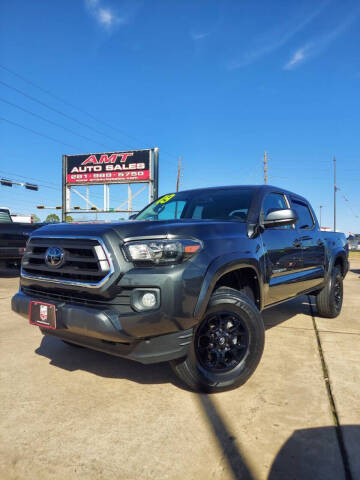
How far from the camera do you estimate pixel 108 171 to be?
25.3 metres

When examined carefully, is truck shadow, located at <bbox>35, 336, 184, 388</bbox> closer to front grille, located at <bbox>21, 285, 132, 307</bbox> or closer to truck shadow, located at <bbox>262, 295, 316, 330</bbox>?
front grille, located at <bbox>21, 285, 132, 307</bbox>

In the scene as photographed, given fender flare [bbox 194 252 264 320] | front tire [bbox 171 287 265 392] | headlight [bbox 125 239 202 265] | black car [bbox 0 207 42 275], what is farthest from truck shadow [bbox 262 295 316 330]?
black car [bbox 0 207 42 275]

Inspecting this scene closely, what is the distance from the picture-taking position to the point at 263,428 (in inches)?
78.9

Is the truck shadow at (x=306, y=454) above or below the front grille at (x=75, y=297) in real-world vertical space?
below

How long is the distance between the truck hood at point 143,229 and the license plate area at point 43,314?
53 cm

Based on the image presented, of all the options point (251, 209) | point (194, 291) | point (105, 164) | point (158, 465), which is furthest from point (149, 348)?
point (105, 164)

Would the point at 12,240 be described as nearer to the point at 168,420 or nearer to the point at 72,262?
the point at 72,262

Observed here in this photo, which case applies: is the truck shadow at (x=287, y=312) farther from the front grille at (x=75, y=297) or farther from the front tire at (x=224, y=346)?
the front grille at (x=75, y=297)

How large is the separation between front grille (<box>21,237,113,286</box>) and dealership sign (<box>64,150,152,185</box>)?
71.5ft

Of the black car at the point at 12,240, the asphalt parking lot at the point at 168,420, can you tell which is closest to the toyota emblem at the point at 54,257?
the asphalt parking lot at the point at 168,420

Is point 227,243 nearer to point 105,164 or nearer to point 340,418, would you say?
point 340,418

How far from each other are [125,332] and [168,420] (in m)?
0.65

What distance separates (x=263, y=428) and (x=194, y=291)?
93 centimetres

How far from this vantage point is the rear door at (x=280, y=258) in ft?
10.4
